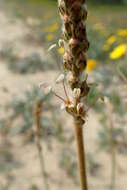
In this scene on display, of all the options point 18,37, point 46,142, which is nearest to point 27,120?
point 46,142

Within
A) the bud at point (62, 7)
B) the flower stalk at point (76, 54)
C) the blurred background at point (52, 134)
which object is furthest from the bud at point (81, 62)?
the blurred background at point (52, 134)

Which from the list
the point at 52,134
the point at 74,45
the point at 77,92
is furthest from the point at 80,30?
the point at 52,134

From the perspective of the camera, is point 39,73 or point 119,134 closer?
point 119,134

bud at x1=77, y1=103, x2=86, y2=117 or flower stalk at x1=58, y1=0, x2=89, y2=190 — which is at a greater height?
flower stalk at x1=58, y1=0, x2=89, y2=190

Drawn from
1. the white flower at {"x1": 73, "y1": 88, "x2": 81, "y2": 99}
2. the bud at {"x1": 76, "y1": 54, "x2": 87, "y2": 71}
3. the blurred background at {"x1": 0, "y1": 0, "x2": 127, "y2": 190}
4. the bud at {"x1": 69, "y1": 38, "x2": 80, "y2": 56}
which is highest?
the bud at {"x1": 69, "y1": 38, "x2": 80, "y2": 56}

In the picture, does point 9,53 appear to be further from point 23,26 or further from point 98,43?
point 23,26

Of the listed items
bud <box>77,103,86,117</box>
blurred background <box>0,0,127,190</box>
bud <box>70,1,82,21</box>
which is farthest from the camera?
blurred background <box>0,0,127,190</box>

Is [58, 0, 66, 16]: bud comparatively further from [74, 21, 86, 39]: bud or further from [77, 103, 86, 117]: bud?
[77, 103, 86, 117]: bud

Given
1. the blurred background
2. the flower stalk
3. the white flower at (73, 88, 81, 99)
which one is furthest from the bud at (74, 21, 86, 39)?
the blurred background
